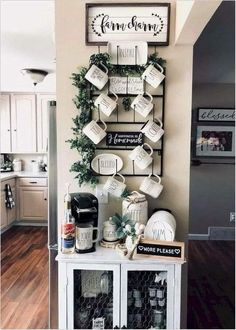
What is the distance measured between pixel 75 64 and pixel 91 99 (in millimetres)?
239

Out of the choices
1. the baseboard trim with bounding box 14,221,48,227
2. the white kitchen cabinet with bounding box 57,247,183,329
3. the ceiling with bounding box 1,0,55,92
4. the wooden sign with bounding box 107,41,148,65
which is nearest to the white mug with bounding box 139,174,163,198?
the white kitchen cabinet with bounding box 57,247,183,329

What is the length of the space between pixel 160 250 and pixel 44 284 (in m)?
1.92

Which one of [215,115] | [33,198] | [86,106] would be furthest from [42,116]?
[86,106]

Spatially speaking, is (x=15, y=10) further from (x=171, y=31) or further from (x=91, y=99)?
(x=171, y=31)

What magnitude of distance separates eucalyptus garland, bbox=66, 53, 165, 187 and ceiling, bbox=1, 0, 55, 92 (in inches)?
28.4

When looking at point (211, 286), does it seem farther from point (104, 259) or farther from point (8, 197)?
point (8, 197)

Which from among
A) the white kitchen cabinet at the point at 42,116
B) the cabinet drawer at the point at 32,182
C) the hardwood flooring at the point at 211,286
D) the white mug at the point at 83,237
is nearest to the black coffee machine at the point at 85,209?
the white mug at the point at 83,237

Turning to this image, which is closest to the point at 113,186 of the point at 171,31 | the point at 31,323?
the point at 171,31

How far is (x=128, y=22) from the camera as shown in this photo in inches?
68.1

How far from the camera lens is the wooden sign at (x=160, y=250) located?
1488 millimetres

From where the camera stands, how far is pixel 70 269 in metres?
1.53

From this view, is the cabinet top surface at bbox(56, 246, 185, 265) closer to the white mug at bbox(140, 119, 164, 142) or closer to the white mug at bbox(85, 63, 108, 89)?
the white mug at bbox(140, 119, 164, 142)

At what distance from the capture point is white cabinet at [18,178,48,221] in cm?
484

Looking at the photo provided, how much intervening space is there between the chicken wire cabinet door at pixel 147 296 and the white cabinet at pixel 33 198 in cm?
352
